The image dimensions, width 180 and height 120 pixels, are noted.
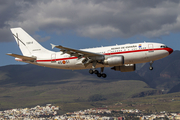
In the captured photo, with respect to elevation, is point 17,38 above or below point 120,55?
above

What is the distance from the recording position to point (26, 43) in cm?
6712

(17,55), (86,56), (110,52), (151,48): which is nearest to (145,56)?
(151,48)

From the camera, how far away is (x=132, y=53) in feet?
186

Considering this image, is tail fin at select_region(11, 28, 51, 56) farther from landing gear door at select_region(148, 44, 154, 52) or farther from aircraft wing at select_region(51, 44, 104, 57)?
landing gear door at select_region(148, 44, 154, 52)

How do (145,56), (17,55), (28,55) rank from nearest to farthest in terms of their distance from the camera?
(145,56)
(17,55)
(28,55)

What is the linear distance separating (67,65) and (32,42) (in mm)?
12158

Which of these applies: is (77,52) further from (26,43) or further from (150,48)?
(26,43)

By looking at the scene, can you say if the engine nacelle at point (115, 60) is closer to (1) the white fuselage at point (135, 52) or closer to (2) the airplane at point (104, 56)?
(2) the airplane at point (104, 56)

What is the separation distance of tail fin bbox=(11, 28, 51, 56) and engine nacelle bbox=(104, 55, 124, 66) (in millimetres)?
16323

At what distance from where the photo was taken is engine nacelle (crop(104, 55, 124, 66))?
55.7 m

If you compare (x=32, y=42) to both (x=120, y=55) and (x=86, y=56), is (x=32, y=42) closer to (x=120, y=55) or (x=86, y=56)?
(x=86, y=56)

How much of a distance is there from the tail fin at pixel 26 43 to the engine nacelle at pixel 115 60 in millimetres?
16323

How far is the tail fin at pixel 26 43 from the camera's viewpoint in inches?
2608

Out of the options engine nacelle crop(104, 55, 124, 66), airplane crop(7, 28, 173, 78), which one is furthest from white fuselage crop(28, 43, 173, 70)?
engine nacelle crop(104, 55, 124, 66)
